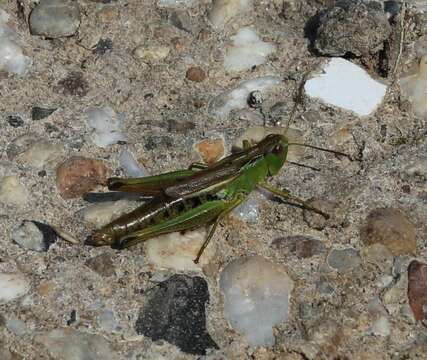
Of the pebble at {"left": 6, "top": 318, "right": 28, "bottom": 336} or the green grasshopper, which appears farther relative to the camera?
the green grasshopper

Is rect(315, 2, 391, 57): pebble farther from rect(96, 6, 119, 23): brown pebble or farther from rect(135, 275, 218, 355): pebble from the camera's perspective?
rect(135, 275, 218, 355): pebble

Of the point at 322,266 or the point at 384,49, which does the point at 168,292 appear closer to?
the point at 322,266

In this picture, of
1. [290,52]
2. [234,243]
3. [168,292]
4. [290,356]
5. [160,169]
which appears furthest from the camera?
[290,52]

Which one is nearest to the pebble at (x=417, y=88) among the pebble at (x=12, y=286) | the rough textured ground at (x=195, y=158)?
the rough textured ground at (x=195, y=158)

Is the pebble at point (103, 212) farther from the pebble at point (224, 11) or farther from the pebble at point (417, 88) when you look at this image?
the pebble at point (417, 88)

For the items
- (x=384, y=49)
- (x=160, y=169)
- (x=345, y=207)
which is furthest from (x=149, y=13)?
(x=345, y=207)

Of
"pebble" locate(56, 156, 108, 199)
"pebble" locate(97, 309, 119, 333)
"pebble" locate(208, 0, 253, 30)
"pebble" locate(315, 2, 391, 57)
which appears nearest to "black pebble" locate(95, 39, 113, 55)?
"pebble" locate(208, 0, 253, 30)
